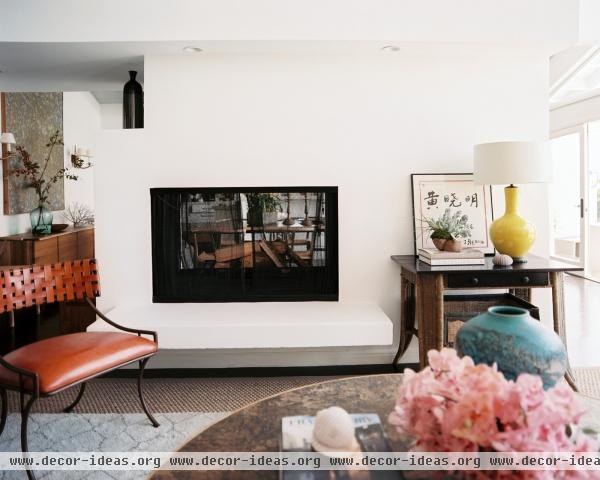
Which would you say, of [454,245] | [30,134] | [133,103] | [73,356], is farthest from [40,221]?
[454,245]

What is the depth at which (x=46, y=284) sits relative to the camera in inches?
99.7

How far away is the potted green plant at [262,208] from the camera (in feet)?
10.4

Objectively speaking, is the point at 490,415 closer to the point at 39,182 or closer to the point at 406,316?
the point at 406,316

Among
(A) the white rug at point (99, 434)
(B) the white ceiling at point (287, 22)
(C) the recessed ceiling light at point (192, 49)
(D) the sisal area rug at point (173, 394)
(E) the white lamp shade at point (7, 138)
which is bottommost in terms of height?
(A) the white rug at point (99, 434)

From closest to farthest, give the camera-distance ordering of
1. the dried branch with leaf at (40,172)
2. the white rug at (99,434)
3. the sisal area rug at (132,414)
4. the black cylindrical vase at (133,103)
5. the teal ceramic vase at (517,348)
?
the teal ceramic vase at (517,348)
the white rug at (99,434)
the sisal area rug at (132,414)
the black cylindrical vase at (133,103)
the dried branch with leaf at (40,172)

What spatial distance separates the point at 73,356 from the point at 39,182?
382 cm

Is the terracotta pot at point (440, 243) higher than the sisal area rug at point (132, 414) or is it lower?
higher

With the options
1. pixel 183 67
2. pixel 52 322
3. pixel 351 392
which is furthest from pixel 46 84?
pixel 351 392

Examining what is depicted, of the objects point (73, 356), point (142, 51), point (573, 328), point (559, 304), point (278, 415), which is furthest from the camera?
point (573, 328)

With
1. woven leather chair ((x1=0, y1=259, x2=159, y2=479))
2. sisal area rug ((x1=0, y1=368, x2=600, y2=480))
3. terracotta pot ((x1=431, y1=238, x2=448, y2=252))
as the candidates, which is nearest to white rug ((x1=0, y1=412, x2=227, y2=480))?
sisal area rug ((x1=0, y1=368, x2=600, y2=480))

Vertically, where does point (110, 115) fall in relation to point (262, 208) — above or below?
above

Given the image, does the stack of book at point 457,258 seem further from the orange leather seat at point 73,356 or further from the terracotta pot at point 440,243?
the orange leather seat at point 73,356

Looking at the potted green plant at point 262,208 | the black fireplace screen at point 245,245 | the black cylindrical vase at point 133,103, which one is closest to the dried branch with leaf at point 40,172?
the black cylindrical vase at point 133,103

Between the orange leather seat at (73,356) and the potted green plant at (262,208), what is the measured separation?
1130mm
